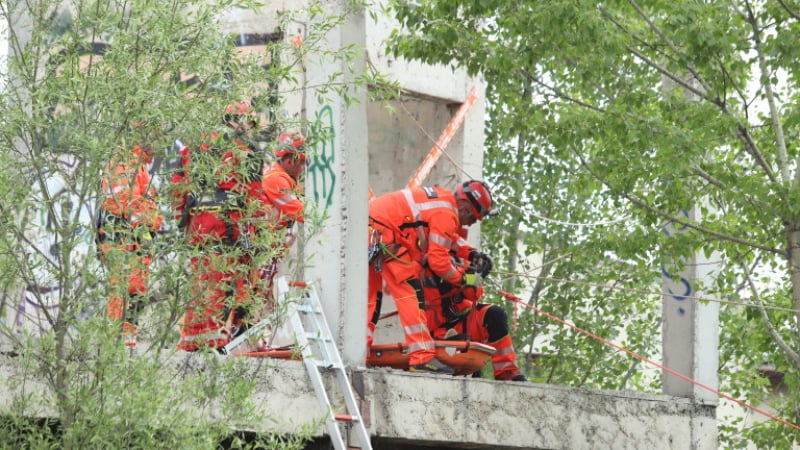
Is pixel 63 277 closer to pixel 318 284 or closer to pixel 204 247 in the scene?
pixel 204 247

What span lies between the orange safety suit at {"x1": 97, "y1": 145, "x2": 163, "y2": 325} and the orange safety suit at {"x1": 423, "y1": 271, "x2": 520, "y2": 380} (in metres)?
4.53

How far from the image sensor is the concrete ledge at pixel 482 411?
354 inches

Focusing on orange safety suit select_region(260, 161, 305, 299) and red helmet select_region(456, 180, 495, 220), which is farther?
red helmet select_region(456, 180, 495, 220)

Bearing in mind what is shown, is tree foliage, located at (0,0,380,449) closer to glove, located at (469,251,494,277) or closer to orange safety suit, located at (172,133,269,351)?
orange safety suit, located at (172,133,269,351)

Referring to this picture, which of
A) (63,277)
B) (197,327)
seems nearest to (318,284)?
(197,327)

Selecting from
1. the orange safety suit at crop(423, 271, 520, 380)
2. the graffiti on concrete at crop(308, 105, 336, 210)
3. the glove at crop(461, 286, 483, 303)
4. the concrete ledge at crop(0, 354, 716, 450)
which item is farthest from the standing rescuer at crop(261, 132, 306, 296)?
the glove at crop(461, 286, 483, 303)

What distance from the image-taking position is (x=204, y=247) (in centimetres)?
688

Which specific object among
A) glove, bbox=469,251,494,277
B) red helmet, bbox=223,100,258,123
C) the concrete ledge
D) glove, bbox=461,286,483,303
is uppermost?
red helmet, bbox=223,100,258,123

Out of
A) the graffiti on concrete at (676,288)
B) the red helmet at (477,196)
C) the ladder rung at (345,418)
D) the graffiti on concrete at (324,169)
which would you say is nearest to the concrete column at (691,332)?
the graffiti on concrete at (676,288)

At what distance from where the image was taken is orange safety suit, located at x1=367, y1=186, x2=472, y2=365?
10.6 meters

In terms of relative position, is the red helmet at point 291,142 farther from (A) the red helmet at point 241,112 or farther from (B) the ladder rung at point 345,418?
(B) the ladder rung at point 345,418

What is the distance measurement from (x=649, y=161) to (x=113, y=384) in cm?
600

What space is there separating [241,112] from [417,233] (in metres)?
3.87

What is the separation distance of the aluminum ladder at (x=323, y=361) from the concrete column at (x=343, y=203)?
0.39 ft
